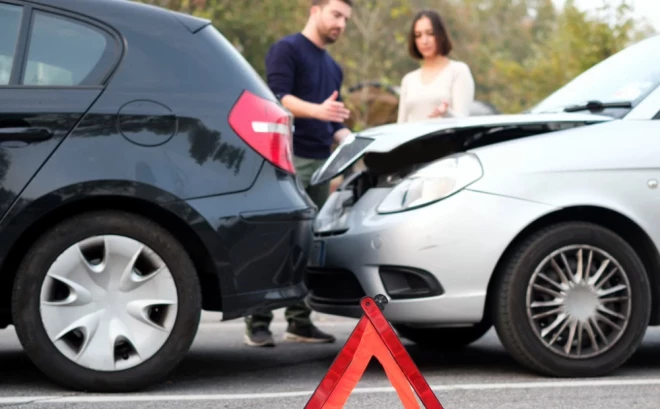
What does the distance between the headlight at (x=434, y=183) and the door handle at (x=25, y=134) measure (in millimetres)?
1625

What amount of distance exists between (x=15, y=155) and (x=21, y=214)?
24cm

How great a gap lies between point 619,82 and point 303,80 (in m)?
1.79

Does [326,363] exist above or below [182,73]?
below

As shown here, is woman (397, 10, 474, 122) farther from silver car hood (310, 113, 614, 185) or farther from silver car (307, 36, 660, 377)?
silver car (307, 36, 660, 377)

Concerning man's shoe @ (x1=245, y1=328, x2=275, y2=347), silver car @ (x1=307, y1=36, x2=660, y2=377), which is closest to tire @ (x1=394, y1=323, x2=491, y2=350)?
man's shoe @ (x1=245, y1=328, x2=275, y2=347)

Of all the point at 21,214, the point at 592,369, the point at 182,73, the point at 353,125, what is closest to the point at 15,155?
the point at 21,214

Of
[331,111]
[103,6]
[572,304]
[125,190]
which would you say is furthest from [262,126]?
[572,304]

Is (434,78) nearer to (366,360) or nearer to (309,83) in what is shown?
(309,83)

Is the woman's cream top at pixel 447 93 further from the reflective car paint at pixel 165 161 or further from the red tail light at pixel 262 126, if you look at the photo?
the reflective car paint at pixel 165 161

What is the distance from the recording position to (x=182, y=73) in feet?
15.8

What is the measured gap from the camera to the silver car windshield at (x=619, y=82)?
5.64 m

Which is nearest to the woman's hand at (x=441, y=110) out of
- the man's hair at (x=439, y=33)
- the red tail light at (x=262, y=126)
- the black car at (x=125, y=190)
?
the man's hair at (x=439, y=33)

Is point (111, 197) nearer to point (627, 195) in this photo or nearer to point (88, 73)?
point (88, 73)

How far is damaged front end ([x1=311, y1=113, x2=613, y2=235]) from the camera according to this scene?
5.36 metres
